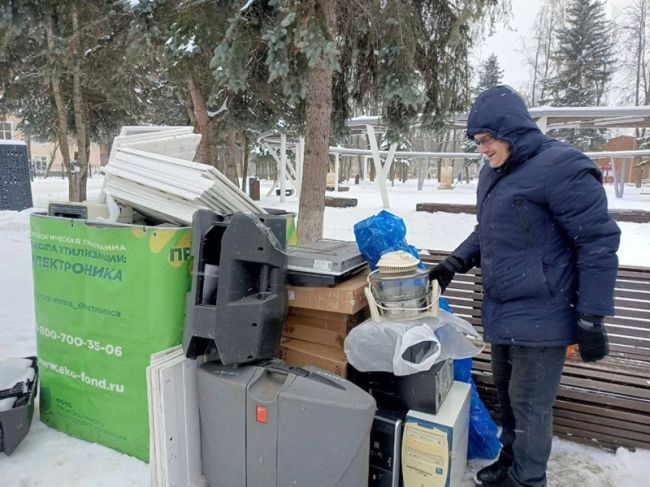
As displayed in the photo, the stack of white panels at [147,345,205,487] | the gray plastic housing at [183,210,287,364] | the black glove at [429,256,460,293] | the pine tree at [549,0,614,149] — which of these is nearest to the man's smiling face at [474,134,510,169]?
the black glove at [429,256,460,293]

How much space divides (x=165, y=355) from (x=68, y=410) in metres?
0.90

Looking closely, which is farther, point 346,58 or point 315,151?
point 346,58

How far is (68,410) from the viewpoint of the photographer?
7.93 ft

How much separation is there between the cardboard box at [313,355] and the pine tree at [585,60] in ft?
92.5

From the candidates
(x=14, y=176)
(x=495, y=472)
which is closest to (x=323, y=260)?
(x=495, y=472)

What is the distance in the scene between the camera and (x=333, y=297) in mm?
2100

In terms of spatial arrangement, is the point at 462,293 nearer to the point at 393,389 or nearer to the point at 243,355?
the point at 393,389

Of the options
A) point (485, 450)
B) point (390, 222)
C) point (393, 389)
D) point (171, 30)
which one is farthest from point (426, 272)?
point (171, 30)

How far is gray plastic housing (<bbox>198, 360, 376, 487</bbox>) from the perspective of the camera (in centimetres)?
171

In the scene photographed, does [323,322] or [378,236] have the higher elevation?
[378,236]

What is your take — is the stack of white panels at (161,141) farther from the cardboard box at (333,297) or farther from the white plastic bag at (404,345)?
the white plastic bag at (404,345)

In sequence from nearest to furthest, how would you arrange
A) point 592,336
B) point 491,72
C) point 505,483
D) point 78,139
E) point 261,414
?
point 592,336, point 261,414, point 505,483, point 78,139, point 491,72

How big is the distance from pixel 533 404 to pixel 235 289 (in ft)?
4.37

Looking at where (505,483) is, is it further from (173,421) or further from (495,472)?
(173,421)
